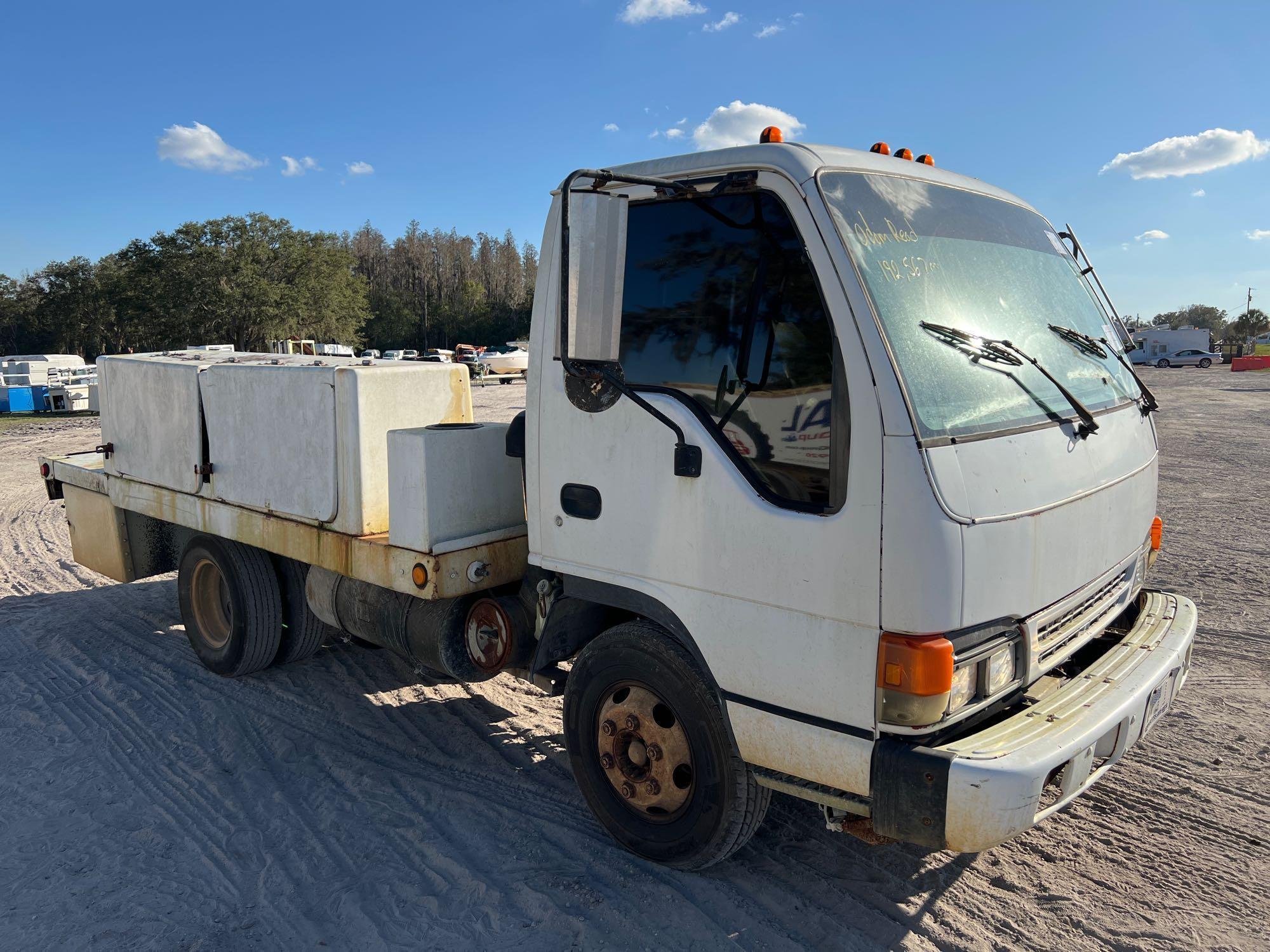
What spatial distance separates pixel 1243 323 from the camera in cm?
7394

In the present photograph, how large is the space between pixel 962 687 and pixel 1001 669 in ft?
0.68

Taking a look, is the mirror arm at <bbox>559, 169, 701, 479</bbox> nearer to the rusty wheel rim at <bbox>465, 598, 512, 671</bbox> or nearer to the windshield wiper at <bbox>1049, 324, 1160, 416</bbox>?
the rusty wheel rim at <bbox>465, 598, 512, 671</bbox>

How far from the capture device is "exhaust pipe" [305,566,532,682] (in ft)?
13.0

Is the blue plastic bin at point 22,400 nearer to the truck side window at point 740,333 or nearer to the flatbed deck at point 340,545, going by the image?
the flatbed deck at point 340,545

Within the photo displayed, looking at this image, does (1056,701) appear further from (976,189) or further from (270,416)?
(270,416)

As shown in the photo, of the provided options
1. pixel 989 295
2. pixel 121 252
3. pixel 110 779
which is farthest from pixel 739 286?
pixel 121 252

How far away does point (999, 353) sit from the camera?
292 cm

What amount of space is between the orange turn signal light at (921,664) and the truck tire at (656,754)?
0.76 metres

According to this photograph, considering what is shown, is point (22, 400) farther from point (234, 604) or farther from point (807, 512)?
point (807, 512)

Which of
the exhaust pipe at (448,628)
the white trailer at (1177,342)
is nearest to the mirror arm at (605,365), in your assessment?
the exhaust pipe at (448,628)

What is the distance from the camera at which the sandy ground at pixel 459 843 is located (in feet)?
10.1

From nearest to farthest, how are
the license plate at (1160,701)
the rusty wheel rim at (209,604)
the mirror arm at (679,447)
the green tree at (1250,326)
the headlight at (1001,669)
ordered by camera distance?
the headlight at (1001,669) → the mirror arm at (679,447) → the license plate at (1160,701) → the rusty wheel rim at (209,604) → the green tree at (1250,326)

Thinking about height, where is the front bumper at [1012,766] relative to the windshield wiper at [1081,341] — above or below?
below

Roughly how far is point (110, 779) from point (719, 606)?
11.3 feet
